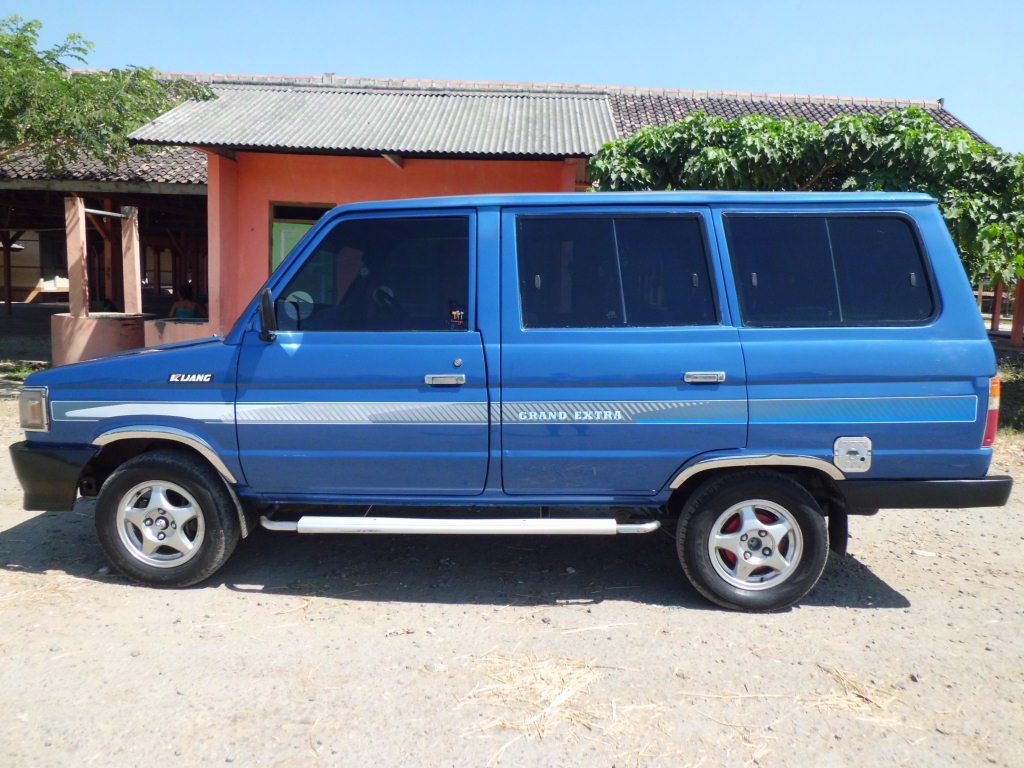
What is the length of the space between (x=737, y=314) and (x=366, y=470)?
6.72 feet

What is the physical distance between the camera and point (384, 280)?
4242 mm

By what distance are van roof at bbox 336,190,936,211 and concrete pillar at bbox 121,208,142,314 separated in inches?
387

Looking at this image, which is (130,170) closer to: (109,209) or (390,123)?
(109,209)

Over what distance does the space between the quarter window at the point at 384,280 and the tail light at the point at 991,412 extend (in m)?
2.61

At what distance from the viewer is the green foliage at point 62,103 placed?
9836mm

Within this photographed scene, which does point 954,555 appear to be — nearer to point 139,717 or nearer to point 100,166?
point 139,717

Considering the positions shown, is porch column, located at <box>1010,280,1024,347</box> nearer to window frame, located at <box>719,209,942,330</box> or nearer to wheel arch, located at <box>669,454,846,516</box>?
window frame, located at <box>719,209,942,330</box>

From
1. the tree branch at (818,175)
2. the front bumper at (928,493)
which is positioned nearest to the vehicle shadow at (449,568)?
the front bumper at (928,493)

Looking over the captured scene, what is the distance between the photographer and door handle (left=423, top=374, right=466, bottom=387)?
159 inches

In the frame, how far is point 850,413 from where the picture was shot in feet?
13.0

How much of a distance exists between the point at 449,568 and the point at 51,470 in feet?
7.37

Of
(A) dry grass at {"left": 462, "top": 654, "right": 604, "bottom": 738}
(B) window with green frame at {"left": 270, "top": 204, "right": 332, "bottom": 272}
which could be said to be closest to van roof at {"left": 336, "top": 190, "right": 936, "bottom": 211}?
(A) dry grass at {"left": 462, "top": 654, "right": 604, "bottom": 738}

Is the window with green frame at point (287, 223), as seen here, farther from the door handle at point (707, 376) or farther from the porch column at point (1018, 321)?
the porch column at point (1018, 321)

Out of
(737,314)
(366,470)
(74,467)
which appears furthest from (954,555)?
(74,467)
